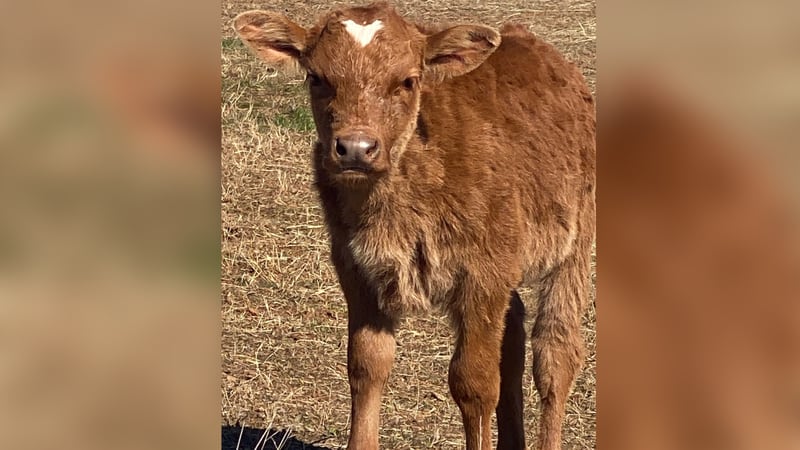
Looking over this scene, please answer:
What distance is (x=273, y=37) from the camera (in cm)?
405

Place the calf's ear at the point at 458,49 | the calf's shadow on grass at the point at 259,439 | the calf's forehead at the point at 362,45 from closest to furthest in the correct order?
the calf's forehead at the point at 362,45
the calf's ear at the point at 458,49
the calf's shadow on grass at the point at 259,439

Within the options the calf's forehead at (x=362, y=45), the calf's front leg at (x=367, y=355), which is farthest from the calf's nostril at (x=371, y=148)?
the calf's front leg at (x=367, y=355)

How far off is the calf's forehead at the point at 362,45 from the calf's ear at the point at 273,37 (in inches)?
3.4

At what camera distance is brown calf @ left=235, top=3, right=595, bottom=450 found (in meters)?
3.89

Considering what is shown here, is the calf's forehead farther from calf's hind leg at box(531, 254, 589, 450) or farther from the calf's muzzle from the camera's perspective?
calf's hind leg at box(531, 254, 589, 450)

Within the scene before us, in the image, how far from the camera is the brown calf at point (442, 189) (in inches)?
153

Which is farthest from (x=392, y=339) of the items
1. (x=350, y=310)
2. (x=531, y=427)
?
(x=531, y=427)

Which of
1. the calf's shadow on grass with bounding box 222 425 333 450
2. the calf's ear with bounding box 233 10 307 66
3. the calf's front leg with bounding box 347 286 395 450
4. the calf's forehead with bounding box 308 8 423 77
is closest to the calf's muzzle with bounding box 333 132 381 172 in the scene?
the calf's forehead with bounding box 308 8 423 77
